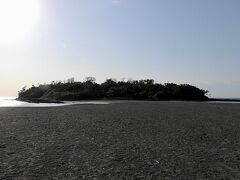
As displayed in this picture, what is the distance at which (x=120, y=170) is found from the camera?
40.2ft

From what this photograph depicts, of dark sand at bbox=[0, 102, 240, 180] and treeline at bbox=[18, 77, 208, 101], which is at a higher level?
treeline at bbox=[18, 77, 208, 101]

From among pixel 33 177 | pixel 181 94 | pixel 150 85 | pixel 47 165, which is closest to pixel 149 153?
pixel 47 165

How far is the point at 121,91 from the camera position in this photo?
109 m

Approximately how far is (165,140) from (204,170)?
→ 19.5 ft

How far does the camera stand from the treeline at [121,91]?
10175 cm

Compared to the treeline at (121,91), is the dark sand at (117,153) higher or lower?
lower

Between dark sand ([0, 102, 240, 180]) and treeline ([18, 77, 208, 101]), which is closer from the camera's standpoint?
dark sand ([0, 102, 240, 180])

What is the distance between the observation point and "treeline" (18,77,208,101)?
334 ft

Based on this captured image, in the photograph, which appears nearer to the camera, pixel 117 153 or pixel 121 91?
pixel 117 153

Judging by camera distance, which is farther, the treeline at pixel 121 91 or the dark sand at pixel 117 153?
the treeline at pixel 121 91

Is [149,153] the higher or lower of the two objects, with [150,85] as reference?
lower

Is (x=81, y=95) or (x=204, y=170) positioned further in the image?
(x=81, y=95)

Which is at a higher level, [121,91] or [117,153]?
[121,91]

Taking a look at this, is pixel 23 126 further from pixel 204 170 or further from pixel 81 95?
pixel 81 95
